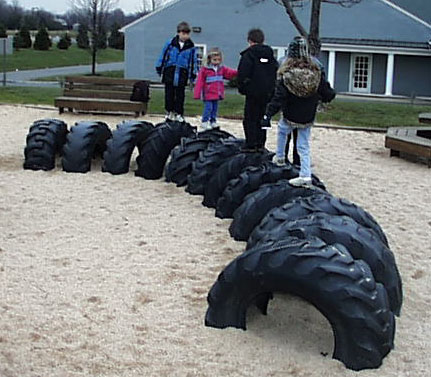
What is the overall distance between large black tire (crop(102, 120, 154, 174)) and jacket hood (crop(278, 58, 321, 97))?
3.29 metres

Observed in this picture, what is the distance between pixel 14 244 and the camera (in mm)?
7160

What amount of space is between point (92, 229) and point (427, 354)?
3.76m

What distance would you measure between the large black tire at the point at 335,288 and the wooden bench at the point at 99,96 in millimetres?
11992

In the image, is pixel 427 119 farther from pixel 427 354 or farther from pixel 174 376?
pixel 174 376

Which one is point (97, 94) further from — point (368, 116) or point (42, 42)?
point (42, 42)

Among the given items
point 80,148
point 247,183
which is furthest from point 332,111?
point 247,183

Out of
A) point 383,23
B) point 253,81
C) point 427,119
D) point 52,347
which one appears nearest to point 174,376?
point 52,347

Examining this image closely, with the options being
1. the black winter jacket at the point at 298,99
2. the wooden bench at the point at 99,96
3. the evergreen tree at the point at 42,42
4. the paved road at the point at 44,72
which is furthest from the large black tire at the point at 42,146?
the evergreen tree at the point at 42,42

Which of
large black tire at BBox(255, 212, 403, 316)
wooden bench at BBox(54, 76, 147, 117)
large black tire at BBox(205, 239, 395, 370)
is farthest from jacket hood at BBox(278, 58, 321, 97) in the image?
wooden bench at BBox(54, 76, 147, 117)

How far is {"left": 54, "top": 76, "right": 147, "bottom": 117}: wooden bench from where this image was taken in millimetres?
16734

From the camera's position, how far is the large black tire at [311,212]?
623cm

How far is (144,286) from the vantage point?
6.10m

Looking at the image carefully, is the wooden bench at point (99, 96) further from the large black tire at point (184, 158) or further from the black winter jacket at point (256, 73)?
the black winter jacket at point (256, 73)

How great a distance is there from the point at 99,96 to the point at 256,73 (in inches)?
335
